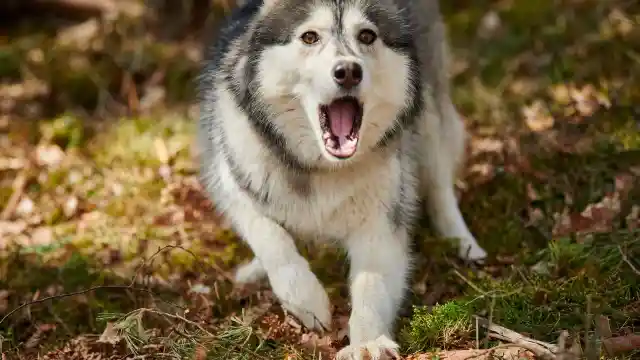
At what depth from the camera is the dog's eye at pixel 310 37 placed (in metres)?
3.37

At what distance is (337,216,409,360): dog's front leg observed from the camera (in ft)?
10.4

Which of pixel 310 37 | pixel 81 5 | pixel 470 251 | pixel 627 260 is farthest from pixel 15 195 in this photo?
pixel 627 260

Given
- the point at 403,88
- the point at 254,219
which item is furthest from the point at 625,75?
the point at 254,219

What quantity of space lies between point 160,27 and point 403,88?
492 cm

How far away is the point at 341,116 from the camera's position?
3.40 meters

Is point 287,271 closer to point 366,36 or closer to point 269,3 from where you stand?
point 366,36

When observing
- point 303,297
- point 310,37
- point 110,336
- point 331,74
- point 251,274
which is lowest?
point 251,274

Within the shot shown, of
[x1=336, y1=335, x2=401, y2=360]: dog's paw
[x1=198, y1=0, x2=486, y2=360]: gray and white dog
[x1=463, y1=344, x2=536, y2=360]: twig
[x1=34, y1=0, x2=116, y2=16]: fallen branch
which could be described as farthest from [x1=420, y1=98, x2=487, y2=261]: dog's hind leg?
[x1=34, y1=0, x2=116, y2=16]: fallen branch

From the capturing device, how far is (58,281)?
4.25 metres

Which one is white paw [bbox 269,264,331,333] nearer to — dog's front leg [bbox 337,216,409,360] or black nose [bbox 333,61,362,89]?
dog's front leg [bbox 337,216,409,360]

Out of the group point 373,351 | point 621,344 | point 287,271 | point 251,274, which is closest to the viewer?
point 621,344

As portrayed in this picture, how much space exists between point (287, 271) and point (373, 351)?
1.88 ft

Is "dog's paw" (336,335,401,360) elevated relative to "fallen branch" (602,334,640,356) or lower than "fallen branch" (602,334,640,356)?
lower

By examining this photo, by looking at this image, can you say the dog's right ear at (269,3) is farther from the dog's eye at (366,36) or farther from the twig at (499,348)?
the twig at (499,348)
